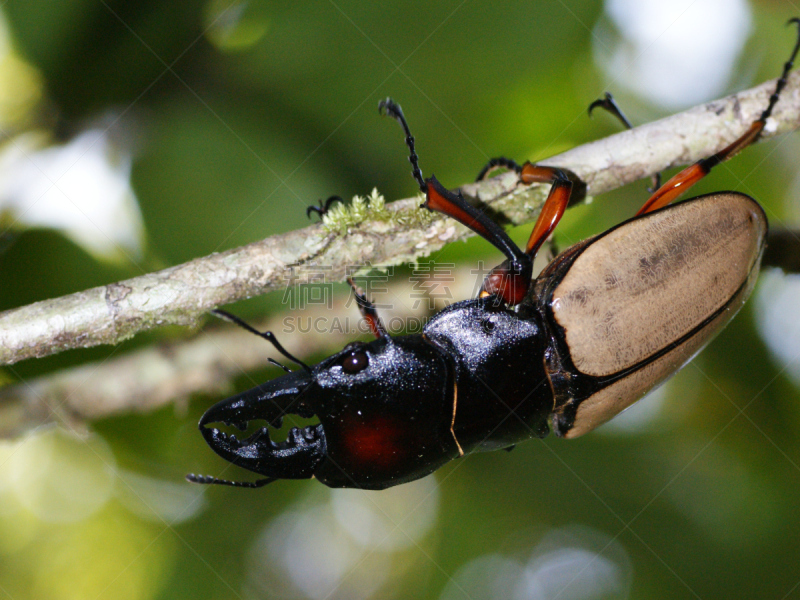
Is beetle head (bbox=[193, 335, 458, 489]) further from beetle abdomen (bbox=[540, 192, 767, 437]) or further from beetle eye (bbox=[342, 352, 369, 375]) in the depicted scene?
beetle abdomen (bbox=[540, 192, 767, 437])

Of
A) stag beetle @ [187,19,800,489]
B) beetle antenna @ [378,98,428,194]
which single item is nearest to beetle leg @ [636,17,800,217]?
stag beetle @ [187,19,800,489]

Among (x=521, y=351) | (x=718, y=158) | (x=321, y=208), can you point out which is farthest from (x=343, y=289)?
(x=718, y=158)

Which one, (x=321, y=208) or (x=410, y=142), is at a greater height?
(x=410, y=142)

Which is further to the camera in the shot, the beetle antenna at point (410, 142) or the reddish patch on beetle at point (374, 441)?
the beetle antenna at point (410, 142)

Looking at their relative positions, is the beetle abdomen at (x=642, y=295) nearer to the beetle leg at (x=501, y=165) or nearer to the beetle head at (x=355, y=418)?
the beetle leg at (x=501, y=165)

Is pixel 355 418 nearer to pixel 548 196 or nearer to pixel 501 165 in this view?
pixel 548 196

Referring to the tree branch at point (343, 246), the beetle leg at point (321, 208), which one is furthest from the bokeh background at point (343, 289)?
the tree branch at point (343, 246)

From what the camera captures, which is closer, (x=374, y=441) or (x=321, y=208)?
(x=374, y=441)

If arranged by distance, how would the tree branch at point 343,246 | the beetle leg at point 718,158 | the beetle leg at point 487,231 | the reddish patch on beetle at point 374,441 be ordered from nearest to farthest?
the tree branch at point 343,246 < the reddish patch on beetle at point 374,441 < the beetle leg at point 487,231 < the beetle leg at point 718,158
